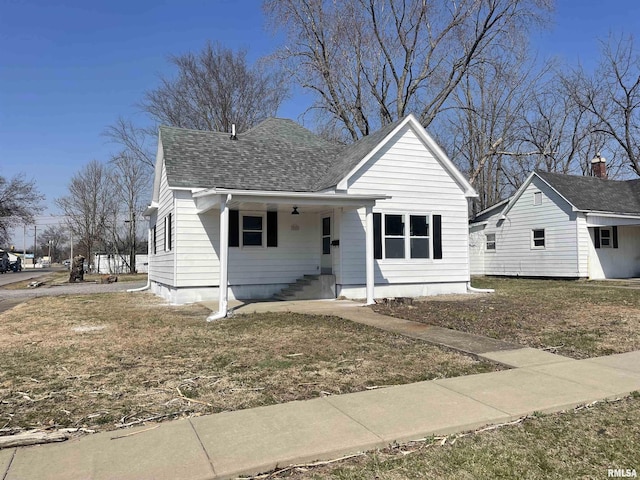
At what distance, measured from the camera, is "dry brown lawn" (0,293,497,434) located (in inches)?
179

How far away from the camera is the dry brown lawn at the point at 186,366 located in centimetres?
454

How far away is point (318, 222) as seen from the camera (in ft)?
48.4

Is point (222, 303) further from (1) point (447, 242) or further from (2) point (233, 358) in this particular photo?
(1) point (447, 242)

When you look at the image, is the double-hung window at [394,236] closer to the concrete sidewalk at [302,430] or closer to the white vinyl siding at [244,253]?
the white vinyl siding at [244,253]

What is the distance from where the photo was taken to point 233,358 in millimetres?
6387

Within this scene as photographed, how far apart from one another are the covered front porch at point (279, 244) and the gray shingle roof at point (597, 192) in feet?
41.1

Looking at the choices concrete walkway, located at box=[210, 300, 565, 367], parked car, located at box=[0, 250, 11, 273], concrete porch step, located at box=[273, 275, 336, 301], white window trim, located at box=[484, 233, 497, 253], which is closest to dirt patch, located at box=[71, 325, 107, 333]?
concrete walkway, located at box=[210, 300, 565, 367]

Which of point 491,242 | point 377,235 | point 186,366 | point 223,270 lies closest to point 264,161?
point 377,235

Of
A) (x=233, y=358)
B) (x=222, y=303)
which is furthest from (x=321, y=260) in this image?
(x=233, y=358)

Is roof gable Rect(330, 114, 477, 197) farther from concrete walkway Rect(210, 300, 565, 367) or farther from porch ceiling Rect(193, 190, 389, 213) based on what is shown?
concrete walkway Rect(210, 300, 565, 367)

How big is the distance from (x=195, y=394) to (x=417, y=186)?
1136 cm

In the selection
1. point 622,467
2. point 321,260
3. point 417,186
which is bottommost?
point 622,467

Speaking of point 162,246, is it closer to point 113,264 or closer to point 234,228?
point 234,228

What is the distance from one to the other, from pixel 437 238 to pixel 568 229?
9.42 m
